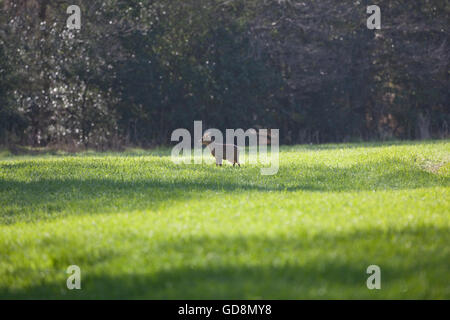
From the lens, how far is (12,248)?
9406mm

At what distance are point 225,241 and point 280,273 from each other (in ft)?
4.41

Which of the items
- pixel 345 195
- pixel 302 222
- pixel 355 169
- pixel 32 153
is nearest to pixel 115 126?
pixel 32 153

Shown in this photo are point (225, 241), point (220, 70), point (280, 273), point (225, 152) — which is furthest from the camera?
point (220, 70)

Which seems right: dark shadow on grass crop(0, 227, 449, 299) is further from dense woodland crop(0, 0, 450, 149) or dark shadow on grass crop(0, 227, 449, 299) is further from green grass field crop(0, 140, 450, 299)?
dense woodland crop(0, 0, 450, 149)

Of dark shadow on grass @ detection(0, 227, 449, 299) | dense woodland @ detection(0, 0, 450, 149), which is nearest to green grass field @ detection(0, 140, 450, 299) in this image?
dark shadow on grass @ detection(0, 227, 449, 299)

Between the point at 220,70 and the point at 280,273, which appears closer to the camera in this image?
the point at 280,273

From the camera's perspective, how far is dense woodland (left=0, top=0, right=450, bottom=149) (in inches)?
1313

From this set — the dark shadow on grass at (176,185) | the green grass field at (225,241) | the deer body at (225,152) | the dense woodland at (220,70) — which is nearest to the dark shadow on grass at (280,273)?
the green grass field at (225,241)

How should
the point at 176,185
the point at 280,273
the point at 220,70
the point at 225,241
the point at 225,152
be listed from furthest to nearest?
1. the point at 220,70
2. the point at 225,152
3. the point at 176,185
4. the point at 225,241
5. the point at 280,273

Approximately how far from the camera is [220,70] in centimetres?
3666

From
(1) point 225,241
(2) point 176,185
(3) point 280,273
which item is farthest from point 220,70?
(3) point 280,273

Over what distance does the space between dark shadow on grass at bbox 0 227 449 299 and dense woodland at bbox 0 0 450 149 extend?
2607 cm

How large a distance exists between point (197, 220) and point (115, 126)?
84.0ft

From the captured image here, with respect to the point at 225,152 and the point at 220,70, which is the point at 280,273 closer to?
the point at 225,152
